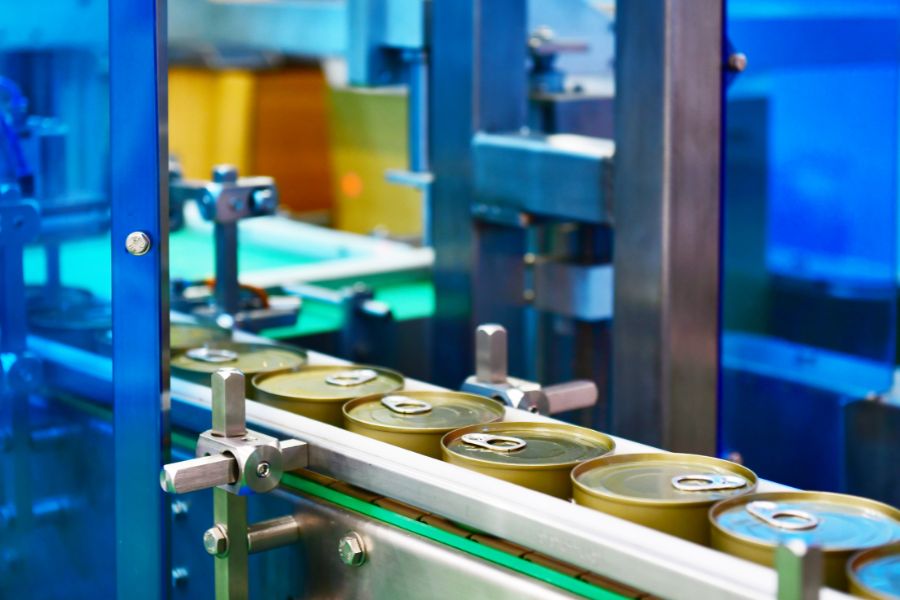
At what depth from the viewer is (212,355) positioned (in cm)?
190

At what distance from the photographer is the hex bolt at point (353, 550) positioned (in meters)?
1.47

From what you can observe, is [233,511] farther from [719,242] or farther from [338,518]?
[719,242]

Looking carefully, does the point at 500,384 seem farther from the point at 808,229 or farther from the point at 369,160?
the point at 369,160

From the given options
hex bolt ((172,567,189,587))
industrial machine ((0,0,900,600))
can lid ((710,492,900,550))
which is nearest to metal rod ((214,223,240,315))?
industrial machine ((0,0,900,600))

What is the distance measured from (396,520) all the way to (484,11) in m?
1.22

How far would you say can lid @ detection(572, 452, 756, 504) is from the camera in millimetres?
1314

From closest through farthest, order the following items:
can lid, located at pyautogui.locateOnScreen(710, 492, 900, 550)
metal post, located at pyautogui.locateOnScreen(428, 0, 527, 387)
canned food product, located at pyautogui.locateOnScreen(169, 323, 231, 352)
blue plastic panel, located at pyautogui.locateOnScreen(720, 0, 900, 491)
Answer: can lid, located at pyautogui.locateOnScreen(710, 492, 900, 550), canned food product, located at pyautogui.locateOnScreen(169, 323, 231, 352), metal post, located at pyautogui.locateOnScreen(428, 0, 527, 387), blue plastic panel, located at pyautogui.locateOnScreen(720, 0, 900, 491)

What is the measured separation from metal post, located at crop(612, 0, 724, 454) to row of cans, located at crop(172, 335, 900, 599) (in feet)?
1.56

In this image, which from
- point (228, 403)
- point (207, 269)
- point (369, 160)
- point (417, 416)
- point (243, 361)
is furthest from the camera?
point (369, 160)

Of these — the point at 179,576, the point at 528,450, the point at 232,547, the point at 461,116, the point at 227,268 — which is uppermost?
the point at 461,116

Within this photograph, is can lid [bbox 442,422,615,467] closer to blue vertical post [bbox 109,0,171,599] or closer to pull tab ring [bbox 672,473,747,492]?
pull tab ring [bbox 672,473,747,492]

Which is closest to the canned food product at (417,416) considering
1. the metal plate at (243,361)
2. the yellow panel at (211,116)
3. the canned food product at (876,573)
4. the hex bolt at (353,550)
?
the hex bolt at (353,550)

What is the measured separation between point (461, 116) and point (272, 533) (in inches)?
44.0

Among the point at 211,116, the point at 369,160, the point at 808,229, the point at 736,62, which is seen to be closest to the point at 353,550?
the point at 736,62
